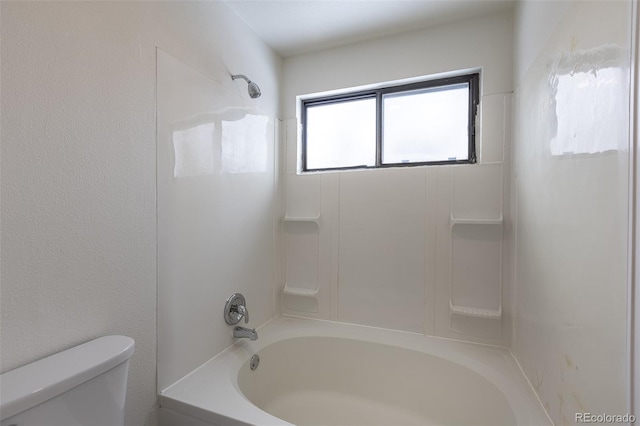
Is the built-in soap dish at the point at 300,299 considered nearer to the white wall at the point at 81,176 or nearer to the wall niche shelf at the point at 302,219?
the wall niche shelf at the point at 302,219

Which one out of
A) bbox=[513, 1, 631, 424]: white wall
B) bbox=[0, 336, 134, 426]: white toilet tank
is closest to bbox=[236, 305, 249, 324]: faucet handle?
bbox=[0, 336, 134, 426]: white toilet tank

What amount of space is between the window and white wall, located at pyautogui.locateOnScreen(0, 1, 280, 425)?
104 cm

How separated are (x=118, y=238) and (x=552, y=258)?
60.5 inches

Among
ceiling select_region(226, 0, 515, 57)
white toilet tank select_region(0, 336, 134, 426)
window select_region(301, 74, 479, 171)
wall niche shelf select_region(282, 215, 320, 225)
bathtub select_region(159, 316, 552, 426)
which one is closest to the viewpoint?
white toilet tank select_region(0, 336, 134, 426)

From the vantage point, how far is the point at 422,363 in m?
1.50

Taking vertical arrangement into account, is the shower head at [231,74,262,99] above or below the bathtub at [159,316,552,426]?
above

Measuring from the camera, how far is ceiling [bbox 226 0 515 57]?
1.45m

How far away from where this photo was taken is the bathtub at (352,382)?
111 centimetres

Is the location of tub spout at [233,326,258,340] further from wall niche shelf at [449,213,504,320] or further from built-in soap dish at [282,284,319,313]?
wall niche shelf at [449,213,504,320]

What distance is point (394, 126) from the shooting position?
6.02ft

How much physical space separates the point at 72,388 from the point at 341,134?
182cm

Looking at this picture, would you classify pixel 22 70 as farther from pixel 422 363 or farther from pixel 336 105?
pixel 422 363

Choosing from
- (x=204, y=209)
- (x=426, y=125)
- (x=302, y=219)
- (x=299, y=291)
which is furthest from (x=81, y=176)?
(x=426, y=125)

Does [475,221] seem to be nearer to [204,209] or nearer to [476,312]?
[476,312]
